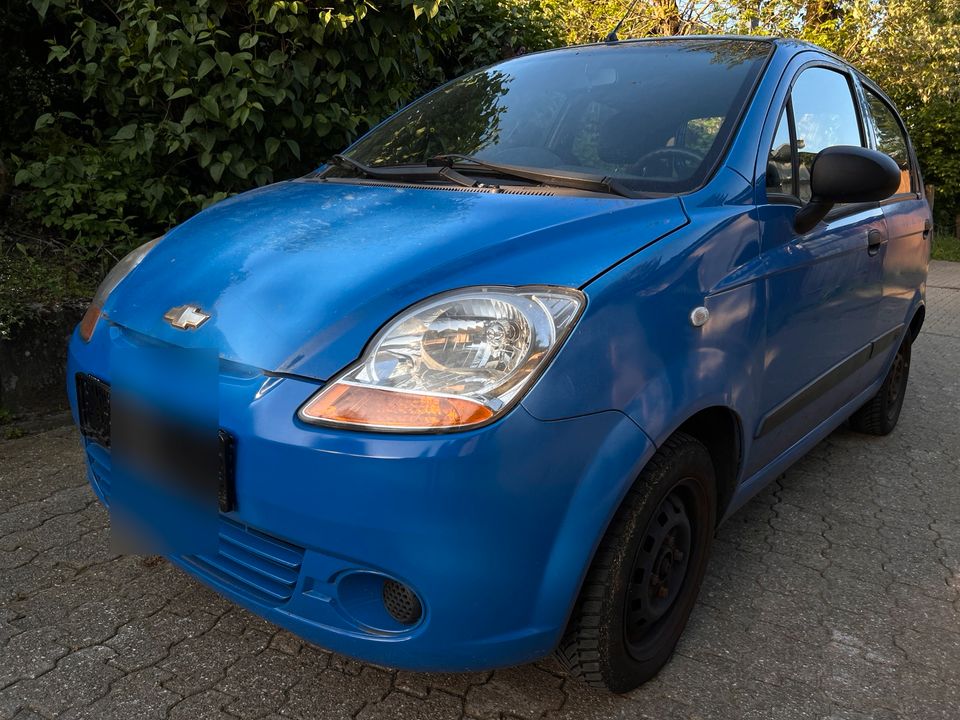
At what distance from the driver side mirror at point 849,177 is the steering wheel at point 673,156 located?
0.37m

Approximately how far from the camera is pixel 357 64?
14.9 ft

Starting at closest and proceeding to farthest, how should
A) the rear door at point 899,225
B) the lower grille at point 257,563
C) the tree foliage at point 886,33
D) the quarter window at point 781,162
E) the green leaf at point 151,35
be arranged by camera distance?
the lower grille at point 257,563 → the quarter window at point 781,162 → the rear door at point 899,225 → the green leaf at point 151,35 → the tree foliage at point 886,33

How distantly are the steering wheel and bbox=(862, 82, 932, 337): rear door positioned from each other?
3.87ft

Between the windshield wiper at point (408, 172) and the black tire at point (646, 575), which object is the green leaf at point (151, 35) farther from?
the black tire at point (646, 575)

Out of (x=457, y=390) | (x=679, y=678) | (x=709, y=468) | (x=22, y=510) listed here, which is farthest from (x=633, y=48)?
(x=22, y=510)

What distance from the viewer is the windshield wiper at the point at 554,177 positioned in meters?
2.21

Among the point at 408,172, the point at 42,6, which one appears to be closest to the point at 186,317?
the point at 408,172

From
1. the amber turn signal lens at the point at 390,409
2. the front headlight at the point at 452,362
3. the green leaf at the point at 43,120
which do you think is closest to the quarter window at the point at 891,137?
the front headlight at the point at 452,362

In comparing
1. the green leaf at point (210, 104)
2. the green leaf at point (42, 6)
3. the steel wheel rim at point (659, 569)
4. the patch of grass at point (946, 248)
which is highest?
the green leaf at point (42, 6)

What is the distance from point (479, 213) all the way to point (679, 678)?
4.33 feet

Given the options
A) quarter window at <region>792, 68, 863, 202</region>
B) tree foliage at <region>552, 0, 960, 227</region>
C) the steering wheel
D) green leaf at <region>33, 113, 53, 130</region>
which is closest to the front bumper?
the steering wheel

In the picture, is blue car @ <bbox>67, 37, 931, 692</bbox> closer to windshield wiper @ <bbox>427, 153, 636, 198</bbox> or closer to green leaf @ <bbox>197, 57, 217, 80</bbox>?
windshield wiper @ <bbox>427, 153, 636, 198</bbox>

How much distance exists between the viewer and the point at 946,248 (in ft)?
41.9

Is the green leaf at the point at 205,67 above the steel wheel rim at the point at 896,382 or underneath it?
above
